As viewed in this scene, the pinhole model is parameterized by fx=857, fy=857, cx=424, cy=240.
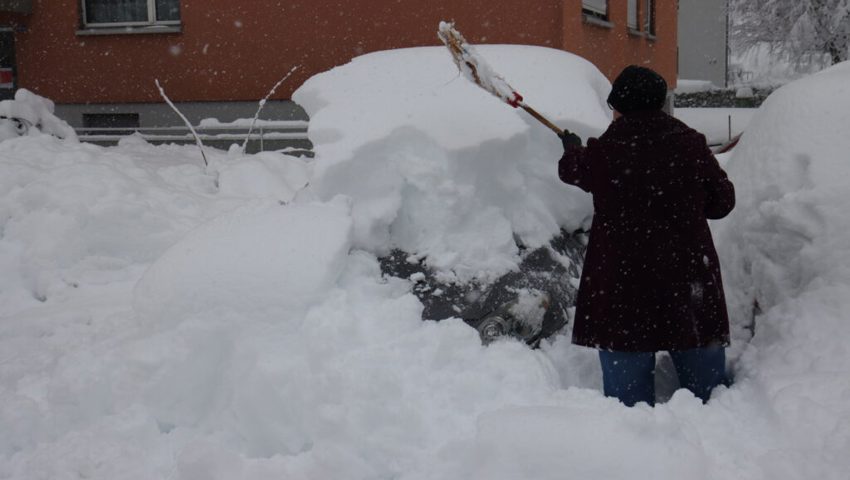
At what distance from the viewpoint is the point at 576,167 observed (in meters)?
3.22

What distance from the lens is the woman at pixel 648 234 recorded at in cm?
313

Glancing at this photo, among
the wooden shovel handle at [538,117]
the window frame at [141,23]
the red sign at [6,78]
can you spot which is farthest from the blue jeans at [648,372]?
the red sign at [6,78]

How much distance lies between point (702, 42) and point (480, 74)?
32.5m

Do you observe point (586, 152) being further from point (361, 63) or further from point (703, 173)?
point (361, 63)


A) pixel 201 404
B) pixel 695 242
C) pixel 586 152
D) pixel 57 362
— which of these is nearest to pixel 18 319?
pixel 57 362

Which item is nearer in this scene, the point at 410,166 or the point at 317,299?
the point at 317,299

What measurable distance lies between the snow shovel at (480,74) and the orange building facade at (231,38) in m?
5.82

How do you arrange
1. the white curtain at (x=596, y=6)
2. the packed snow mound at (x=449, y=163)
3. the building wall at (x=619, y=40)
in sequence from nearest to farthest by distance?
the packed snow mound at (x=449, y=163) → the building wall at (x=619, y=40) → the white curtain at (x=596, y=6)

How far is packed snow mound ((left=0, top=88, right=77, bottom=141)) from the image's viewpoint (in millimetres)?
7559

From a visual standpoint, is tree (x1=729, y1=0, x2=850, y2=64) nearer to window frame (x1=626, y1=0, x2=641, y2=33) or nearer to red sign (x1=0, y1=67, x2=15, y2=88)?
window frame (x1=626, y1=0, x2=641, y2=33)

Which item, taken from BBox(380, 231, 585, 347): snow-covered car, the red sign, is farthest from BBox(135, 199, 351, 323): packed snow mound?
the red sign

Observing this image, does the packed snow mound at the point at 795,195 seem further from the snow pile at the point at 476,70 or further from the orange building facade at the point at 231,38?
the orange building facade at the point at 231,38

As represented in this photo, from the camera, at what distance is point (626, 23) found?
12.4 meters

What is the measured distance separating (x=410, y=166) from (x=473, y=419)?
4.16 ft
